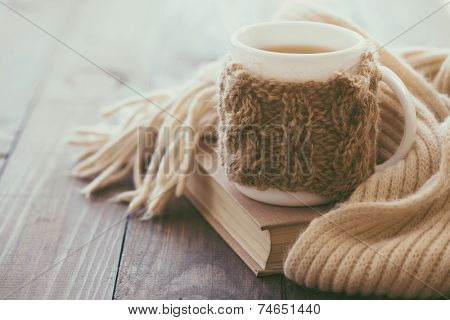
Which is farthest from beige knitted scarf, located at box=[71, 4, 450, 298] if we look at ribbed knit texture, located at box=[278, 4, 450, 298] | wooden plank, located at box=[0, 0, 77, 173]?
wooden plank, located at box=[0, 0, 77, 173]

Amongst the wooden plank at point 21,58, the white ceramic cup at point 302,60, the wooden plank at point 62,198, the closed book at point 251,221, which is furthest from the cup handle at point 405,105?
the wooden plank at point 21,58

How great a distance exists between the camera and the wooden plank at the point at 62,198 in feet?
2.01

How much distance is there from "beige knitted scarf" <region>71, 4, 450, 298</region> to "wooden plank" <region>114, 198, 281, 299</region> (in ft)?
0.12

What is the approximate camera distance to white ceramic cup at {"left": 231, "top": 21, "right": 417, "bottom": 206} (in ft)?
1.85

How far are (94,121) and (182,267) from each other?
0.38m

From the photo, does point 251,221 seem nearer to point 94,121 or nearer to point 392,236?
point 392,236

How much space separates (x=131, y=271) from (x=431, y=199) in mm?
293

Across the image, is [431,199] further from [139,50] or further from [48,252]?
[139,50]

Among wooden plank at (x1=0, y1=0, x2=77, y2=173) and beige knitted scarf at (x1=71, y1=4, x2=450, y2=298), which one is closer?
beige knitted scarf at (x1=71, y1=4, x2=450, y2=298)

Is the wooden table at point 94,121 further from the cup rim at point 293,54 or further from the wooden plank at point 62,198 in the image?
the cup rim at point 293,54

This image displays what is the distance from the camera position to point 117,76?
3.56 feet

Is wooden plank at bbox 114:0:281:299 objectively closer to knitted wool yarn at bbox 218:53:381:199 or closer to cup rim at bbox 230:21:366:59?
knitted wool yarn at bbox 218:53:381:199
